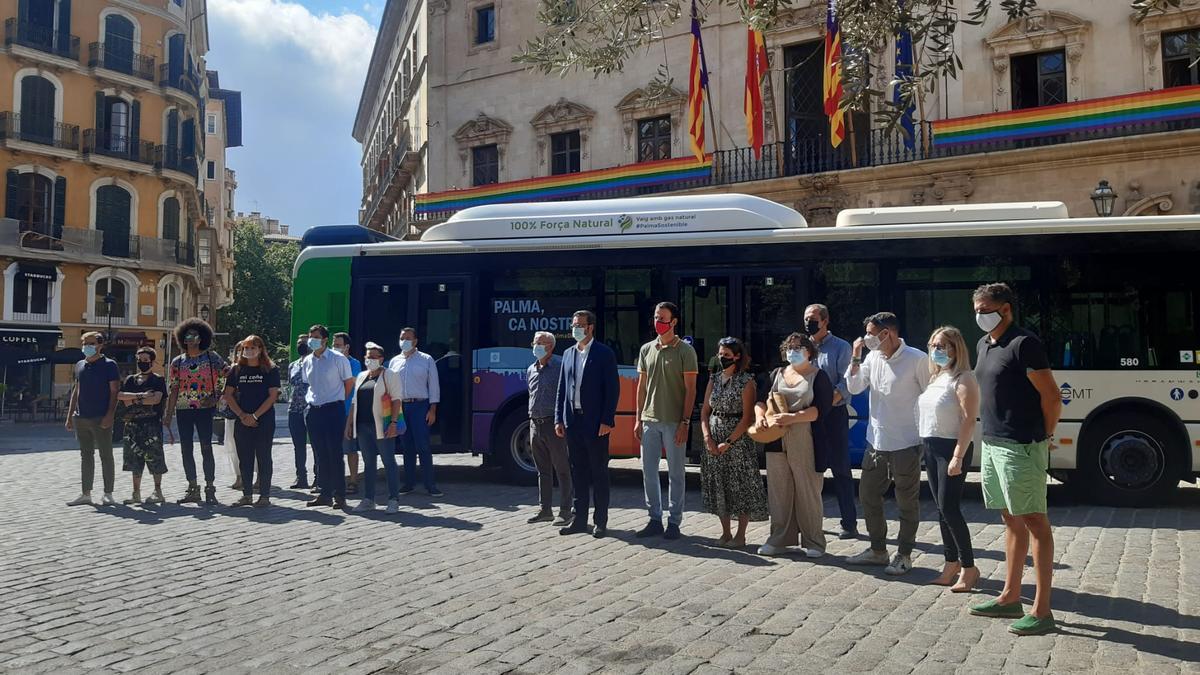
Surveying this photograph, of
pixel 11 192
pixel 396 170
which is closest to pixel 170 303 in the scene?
pixel 11 192

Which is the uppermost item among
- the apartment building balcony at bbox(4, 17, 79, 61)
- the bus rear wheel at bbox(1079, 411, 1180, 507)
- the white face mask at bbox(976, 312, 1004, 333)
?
the apartment building balcony at bbox(4, 17, 79, 61)

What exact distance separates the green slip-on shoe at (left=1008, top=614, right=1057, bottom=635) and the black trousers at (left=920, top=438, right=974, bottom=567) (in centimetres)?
91

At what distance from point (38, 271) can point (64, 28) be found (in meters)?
9.50

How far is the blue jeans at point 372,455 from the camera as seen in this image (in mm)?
9812

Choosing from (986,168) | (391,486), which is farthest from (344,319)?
(986,168)

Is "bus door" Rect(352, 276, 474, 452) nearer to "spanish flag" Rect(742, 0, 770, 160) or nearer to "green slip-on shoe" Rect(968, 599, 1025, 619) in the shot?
"green slip-on shoe" Rect(968, 599, 1025, 619)

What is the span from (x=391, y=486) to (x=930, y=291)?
5.88 metres

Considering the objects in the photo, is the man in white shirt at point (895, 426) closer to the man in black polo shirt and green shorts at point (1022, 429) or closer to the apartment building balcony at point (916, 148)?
the man in black polo shirt and green shorts at point (1022, 429)

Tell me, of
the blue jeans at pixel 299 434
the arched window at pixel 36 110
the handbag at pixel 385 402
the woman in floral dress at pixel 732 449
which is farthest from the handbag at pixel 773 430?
the arched window at pixel 36 110

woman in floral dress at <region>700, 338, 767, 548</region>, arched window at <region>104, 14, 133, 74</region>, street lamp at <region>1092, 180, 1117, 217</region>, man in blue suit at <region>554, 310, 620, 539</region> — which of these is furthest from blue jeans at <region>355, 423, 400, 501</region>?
arched window at <region>104, 14, 133, 74</region>

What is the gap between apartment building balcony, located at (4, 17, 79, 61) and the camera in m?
35.9

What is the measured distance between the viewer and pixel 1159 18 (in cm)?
2136

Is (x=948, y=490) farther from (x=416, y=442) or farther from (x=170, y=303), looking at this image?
(x=170, y=303)

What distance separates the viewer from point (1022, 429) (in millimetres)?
5293
